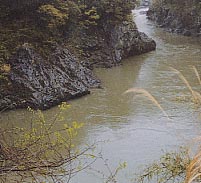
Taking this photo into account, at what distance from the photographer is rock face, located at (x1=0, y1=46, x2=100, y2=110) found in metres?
9.85

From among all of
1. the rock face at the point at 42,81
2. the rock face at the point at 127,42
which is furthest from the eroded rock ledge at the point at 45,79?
the rock face at the point at 127,42

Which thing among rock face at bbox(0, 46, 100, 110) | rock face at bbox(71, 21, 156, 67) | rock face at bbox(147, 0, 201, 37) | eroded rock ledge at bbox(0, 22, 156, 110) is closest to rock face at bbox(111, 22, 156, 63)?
rock face at bbox(71, 21, 156, 67)

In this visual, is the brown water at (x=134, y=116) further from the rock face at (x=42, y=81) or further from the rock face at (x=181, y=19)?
the rock face at (x=181, y=19)

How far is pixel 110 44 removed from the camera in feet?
47.9

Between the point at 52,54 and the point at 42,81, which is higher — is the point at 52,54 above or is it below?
above

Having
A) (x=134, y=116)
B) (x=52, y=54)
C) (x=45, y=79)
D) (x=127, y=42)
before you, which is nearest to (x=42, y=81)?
(x=45, y=79)

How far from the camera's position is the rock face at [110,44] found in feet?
46.0

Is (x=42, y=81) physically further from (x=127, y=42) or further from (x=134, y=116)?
(x=127, y=42)

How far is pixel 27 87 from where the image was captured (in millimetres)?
9992

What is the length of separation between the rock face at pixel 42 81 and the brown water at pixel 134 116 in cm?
26

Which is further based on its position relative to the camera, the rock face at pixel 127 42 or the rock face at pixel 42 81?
the rock face at pixel 127 42

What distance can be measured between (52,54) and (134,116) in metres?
3.01

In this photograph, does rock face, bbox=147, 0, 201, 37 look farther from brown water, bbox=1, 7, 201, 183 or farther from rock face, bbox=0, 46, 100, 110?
rock face, bbox=0, 46, 100, 110

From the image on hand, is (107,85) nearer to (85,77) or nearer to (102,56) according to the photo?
(85,77)
